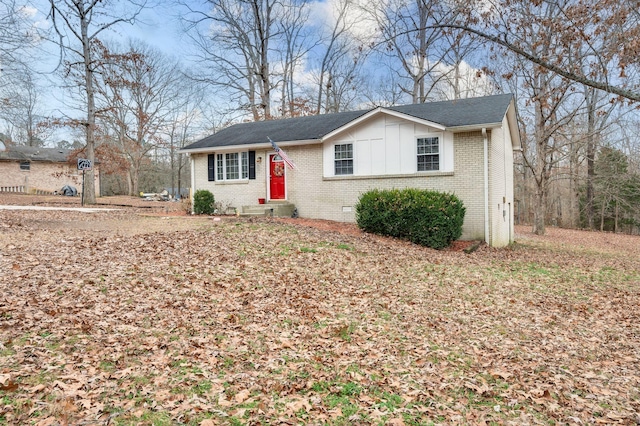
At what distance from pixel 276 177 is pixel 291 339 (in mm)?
11958

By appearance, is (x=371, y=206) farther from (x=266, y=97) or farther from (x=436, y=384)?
(x=266, y=97)

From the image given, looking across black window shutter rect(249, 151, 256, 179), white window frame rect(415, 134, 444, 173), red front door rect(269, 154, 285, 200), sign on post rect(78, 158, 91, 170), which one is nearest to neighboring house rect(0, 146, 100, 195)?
sign on post rect(78, 158, 91, 170)

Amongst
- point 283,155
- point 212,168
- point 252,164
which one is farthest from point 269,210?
point 212,168

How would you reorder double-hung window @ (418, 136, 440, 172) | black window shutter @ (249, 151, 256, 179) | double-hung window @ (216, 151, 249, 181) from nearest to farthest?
double-hung window @ (418, 136, 440, 172) < black window shutter @ (249, 151, 256, 179) < double-hung window @ (216, 151, 249, 181)

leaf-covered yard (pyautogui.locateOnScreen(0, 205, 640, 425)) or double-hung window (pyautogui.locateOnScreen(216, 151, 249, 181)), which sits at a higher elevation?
double-hung window (pyautogui.locateOnScreen(216, 151, 249, 181))

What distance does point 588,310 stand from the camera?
6812 millimetres

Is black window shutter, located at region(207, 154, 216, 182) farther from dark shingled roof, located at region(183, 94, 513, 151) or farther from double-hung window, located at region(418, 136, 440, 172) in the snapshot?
double-hung window, located at region(418, 136, 440, 172)

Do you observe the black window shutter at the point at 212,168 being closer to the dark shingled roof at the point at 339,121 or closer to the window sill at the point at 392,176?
the dark shingled roof at the point at 339,121

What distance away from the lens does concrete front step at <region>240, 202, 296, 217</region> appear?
15.3 meters

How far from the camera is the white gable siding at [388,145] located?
13594 mm

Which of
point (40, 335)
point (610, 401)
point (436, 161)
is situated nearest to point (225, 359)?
point (40, 335)

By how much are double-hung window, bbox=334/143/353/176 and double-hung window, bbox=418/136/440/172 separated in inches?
100

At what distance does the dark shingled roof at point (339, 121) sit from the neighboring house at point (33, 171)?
61.8 ft

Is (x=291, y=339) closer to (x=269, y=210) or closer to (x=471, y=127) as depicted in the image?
(x=471, y=127)
